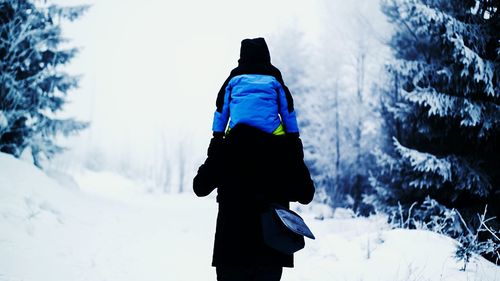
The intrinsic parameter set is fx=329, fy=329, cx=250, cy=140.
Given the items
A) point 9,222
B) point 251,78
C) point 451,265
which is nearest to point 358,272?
point 451,265

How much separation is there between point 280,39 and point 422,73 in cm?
1062

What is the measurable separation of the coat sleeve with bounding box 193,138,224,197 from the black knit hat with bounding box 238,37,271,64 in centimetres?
58

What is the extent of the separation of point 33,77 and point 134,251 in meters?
5.87

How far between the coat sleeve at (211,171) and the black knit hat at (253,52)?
0.58m

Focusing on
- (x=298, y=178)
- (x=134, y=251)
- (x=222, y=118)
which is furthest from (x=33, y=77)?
(x=298, y=178)

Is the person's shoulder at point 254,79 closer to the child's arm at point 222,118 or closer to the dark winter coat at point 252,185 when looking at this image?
the child's arm at point 222,118

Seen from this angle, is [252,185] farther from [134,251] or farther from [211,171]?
[134,251]

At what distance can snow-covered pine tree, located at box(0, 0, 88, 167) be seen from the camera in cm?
823

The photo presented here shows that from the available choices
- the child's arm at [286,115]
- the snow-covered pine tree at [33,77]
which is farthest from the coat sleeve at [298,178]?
the snow-covered pine tree at [33,77]

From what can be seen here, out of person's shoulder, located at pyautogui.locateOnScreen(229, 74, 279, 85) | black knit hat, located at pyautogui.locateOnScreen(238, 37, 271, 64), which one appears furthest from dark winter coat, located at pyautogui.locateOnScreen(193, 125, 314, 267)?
black knit hat, located at pyautogui.locateOnScreen(238, 37, 271, 64)

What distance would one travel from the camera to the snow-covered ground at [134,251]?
3.97 meters

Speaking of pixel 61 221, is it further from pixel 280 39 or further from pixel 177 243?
pixel 280 39

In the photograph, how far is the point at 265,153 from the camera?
1.99 meters

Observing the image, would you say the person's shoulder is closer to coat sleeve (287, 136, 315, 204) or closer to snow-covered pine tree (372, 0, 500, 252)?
coat sleeve (287, 136, 315, 204)
